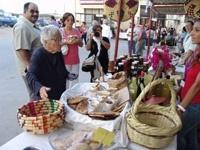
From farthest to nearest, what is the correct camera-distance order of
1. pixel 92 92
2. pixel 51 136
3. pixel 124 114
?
pixel 92 92, pixel 124 114, pixel 51 136

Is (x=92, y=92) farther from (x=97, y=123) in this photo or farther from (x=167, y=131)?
(x=167, y=131)

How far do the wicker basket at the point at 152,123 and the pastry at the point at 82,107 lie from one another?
309mm

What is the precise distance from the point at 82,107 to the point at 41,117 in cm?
36

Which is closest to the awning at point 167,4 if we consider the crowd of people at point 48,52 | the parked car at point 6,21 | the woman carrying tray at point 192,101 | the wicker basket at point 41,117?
the crowd of people at point 48,52

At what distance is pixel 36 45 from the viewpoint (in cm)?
339

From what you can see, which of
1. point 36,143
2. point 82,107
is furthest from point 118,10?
point 36,143

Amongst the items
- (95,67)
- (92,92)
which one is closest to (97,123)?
(92,92)

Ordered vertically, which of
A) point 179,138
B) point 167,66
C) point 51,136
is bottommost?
point 179,138

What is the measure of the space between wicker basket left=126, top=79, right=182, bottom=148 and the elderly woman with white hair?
703mm

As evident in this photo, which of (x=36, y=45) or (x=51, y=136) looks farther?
(x=36, y=45)

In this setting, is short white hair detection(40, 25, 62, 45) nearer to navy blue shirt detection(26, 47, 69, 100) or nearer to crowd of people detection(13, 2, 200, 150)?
crowd of people detection(13, 2, 200, 150)

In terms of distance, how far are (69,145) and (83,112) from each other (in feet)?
1.15

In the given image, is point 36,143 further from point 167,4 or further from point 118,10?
point 167,4

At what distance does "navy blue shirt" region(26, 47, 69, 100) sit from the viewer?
2400mm
